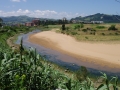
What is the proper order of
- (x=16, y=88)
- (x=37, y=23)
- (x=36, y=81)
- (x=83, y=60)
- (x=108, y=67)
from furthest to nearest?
(x=37, y=23), (x=83, y=60), (x=108, y=67), (x=36, y=81), (x=16, y=88)

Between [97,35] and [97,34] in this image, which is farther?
[97,34]

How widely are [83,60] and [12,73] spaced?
2129 cm

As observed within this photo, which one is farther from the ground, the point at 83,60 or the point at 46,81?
the point at 46,81

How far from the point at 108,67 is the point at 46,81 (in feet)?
59.2

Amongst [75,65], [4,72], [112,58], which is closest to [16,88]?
[4,72]

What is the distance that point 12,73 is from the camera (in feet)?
15.0

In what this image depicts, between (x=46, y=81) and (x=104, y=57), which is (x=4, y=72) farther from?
(x=104, y=57)

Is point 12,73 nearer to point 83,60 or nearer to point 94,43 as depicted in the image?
point 83,60

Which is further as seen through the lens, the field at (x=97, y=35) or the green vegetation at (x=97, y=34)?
the green vegetation at (x=97, y=34)

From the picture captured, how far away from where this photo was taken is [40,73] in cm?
479

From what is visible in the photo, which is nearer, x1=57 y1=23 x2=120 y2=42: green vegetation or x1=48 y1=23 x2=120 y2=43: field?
x1=48 y1=23 x2=120 y2=43: field

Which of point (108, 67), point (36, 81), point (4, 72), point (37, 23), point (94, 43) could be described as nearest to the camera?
point (4, 72)

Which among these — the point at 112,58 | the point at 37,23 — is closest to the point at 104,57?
the point at 112,58

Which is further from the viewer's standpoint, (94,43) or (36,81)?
(94,43)
